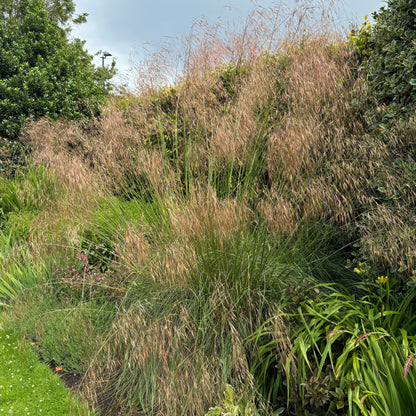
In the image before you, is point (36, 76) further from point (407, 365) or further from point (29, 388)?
point (407, 365)

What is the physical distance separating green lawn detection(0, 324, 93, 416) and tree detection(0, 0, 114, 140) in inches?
255

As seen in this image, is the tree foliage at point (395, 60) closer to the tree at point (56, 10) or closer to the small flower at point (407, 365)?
the small flower at point (407, 365)

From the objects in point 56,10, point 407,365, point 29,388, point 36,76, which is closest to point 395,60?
point 407,365

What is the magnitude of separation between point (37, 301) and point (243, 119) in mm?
2748

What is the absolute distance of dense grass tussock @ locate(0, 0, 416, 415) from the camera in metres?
2.39

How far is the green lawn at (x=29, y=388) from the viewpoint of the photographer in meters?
2.85

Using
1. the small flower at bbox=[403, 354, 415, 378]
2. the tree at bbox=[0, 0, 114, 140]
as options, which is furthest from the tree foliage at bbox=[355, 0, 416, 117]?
the tree at bbox=[0, 0, 114, 140]

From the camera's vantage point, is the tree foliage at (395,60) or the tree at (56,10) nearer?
the tree foliage at (395,60)

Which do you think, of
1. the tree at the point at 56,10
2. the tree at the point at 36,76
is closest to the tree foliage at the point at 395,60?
the tree at the point at 36,76

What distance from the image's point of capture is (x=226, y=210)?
8.97ft

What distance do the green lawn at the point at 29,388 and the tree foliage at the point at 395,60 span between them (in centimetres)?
341

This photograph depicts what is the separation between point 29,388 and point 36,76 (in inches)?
313

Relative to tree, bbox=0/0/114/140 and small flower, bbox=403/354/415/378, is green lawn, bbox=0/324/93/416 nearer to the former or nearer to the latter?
small flower, bbox=403/354/415/378

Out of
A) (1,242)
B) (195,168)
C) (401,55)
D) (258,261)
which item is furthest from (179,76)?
(1,242)
